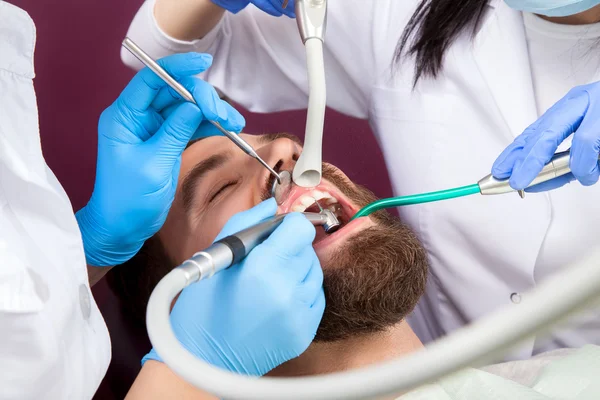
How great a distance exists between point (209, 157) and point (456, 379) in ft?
2.38

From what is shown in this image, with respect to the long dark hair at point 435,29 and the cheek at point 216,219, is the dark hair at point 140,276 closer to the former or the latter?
the cheek at point 216,219

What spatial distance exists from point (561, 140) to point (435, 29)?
49 cm

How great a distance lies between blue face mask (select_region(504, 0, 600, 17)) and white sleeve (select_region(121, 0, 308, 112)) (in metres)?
0.62

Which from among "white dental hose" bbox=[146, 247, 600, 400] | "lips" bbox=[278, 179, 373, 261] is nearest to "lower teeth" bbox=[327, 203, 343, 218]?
"lips" bbox=[278, 179, 373, 261]

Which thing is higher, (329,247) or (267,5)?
(267,5)

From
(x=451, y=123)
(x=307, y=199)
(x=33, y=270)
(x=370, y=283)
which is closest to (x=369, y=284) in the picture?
(x=370, y=283)

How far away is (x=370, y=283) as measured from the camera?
3.62 feet

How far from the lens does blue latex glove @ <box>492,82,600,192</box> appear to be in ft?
2.93

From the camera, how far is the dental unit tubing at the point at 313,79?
3.15 feet

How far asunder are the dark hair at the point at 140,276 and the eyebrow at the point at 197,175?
0.52ft

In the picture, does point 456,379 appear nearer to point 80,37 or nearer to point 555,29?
point 555,29

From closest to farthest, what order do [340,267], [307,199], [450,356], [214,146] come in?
[450,356] → [340,267] → [307,199] → [214,146]

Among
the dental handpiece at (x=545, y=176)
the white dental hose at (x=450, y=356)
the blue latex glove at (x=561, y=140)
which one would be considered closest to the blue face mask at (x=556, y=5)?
the blue latex glove at (x=561, y=140)

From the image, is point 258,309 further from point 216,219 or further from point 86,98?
point 86,98
